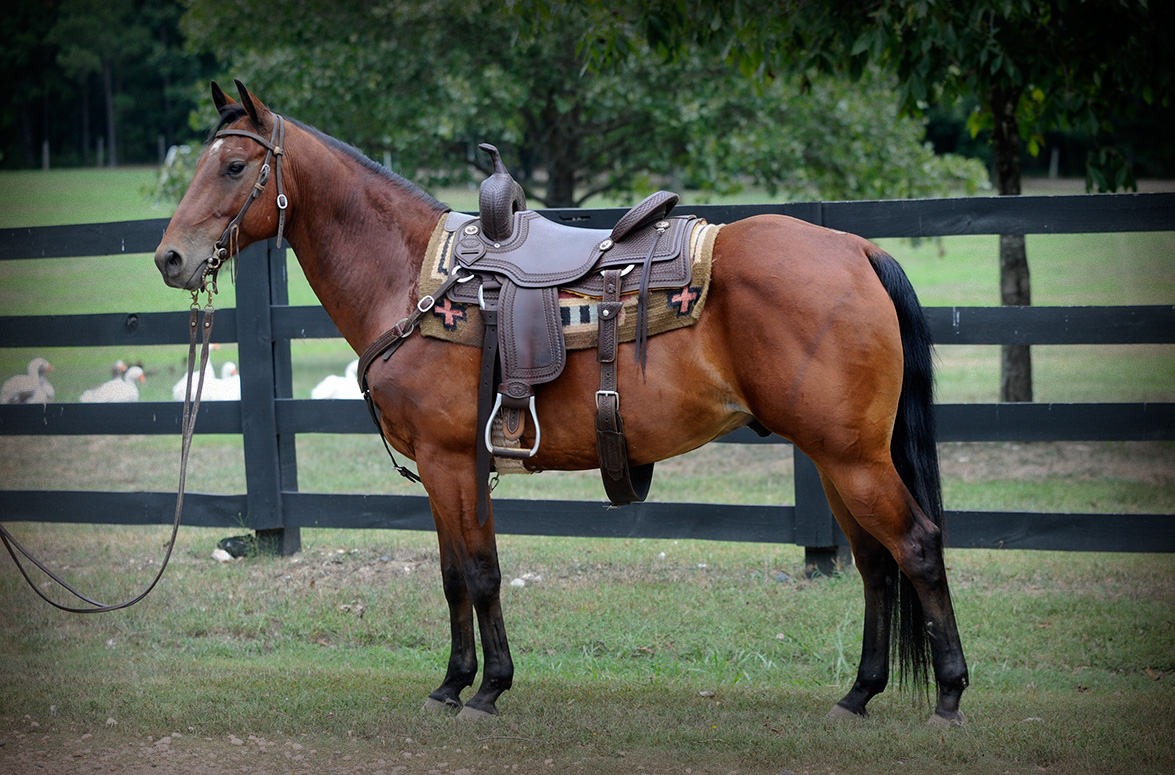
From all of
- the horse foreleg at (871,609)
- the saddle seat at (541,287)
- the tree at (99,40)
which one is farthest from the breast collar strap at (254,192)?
the tree at (99,40)

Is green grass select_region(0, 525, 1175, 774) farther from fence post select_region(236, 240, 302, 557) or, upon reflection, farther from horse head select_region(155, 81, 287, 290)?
horse head select_region(155, 81, 287, 290)

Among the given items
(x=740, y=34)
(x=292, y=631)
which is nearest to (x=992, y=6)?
(x=740, y=34)

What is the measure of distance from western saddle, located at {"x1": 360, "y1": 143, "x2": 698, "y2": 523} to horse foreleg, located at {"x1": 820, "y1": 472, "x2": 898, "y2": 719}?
2.87 ft

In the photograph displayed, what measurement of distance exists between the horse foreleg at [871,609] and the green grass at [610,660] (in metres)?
0.13

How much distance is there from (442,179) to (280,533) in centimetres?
604

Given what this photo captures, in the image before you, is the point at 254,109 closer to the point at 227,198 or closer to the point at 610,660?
the point at 227,198

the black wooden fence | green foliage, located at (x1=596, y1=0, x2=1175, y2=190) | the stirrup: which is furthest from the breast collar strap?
green foliage, located at (x1=596, y1=0, x2=1175, y2=190)

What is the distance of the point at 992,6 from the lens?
5.21 m

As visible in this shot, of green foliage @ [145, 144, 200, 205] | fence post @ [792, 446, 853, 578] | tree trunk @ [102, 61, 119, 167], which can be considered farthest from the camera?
tree trunk @ [102, 61, 119, 167]

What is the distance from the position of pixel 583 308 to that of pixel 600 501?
1.90 meters

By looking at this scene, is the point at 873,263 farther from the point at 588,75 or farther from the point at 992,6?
the point at 588,75

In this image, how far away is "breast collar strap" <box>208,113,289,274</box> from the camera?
336 centimetres

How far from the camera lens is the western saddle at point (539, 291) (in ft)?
10.4

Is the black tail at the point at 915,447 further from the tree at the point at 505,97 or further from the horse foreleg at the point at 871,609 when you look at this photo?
the tree at the point at 505,97
